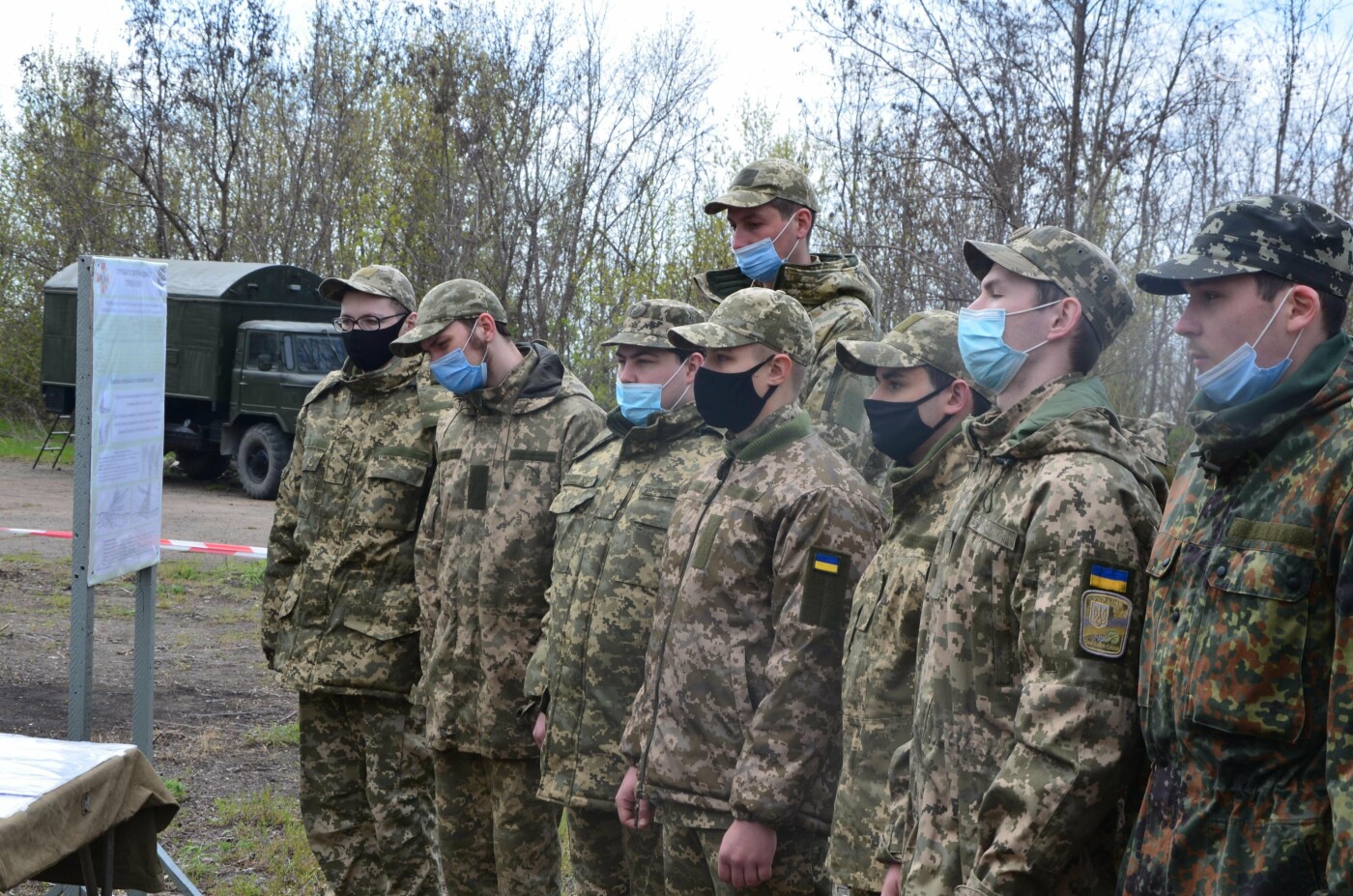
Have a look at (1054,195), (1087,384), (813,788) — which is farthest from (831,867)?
(1054,195)

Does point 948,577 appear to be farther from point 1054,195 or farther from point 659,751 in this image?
point 1054,195

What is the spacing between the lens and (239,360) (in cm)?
1812

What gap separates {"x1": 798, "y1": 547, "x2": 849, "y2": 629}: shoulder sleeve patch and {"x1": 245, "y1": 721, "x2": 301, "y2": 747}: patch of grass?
4.47m

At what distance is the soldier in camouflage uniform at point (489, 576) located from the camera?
4125 millimetres

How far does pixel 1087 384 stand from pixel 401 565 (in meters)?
2.92

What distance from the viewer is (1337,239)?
209 centimetres

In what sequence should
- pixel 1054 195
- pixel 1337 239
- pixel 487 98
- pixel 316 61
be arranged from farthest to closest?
pixel 316 61, pixel 487 98, pixel 1054 195, pixel 1337 239

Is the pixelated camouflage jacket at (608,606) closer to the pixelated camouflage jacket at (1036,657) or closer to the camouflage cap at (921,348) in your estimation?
the camouflage cap at (921,348)

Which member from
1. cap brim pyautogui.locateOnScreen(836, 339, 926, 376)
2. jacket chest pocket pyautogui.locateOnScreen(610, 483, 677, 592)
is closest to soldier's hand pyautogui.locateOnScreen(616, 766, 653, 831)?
jacket chest pocket pyautogui.locateOnScreen(610, 483, 677, 592)

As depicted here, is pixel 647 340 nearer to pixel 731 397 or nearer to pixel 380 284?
pixel 731 397

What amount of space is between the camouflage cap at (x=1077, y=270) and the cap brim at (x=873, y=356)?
1.23ft

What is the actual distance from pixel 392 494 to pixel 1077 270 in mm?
2871

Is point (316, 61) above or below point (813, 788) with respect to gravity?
above

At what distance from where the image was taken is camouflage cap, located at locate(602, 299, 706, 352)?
3.87m
